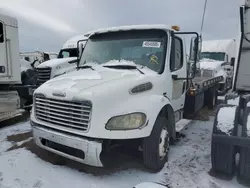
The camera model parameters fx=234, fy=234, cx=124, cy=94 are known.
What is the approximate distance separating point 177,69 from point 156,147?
5.31 feet

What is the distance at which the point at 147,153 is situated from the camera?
3348 mm

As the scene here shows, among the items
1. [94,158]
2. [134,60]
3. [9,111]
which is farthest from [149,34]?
[9,111]

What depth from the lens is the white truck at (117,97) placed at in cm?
299

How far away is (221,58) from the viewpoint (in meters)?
14.5

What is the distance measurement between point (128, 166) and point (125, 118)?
110 centimetres

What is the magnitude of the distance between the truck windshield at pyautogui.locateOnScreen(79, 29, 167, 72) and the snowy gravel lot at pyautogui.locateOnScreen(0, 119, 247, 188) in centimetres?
161

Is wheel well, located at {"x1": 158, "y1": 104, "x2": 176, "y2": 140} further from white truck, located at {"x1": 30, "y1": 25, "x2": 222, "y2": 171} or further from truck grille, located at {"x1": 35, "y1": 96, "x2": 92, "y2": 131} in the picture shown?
truck grille, located at {"x1": 35, "y1": 96, "x2": 92, "y2": 131}

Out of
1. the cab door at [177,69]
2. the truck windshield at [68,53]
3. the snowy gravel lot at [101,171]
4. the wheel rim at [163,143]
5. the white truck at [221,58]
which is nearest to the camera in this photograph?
the snowy gravel lot at [101,171]

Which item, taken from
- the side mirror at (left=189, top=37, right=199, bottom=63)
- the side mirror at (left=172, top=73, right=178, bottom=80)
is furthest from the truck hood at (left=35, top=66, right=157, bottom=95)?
the side mirror at (left=189, top=37, right=199, bottom=63)

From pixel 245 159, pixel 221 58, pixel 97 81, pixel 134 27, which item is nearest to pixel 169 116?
pixel 245 159

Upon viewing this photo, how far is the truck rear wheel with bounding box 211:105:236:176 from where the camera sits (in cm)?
307

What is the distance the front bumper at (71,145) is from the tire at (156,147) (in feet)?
2.32

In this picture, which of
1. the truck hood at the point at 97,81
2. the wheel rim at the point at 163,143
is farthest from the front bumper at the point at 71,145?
the wheel rim at the point at 163,143

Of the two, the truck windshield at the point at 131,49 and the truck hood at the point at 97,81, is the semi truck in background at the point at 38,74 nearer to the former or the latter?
the truck windshield at the point at 131,49
